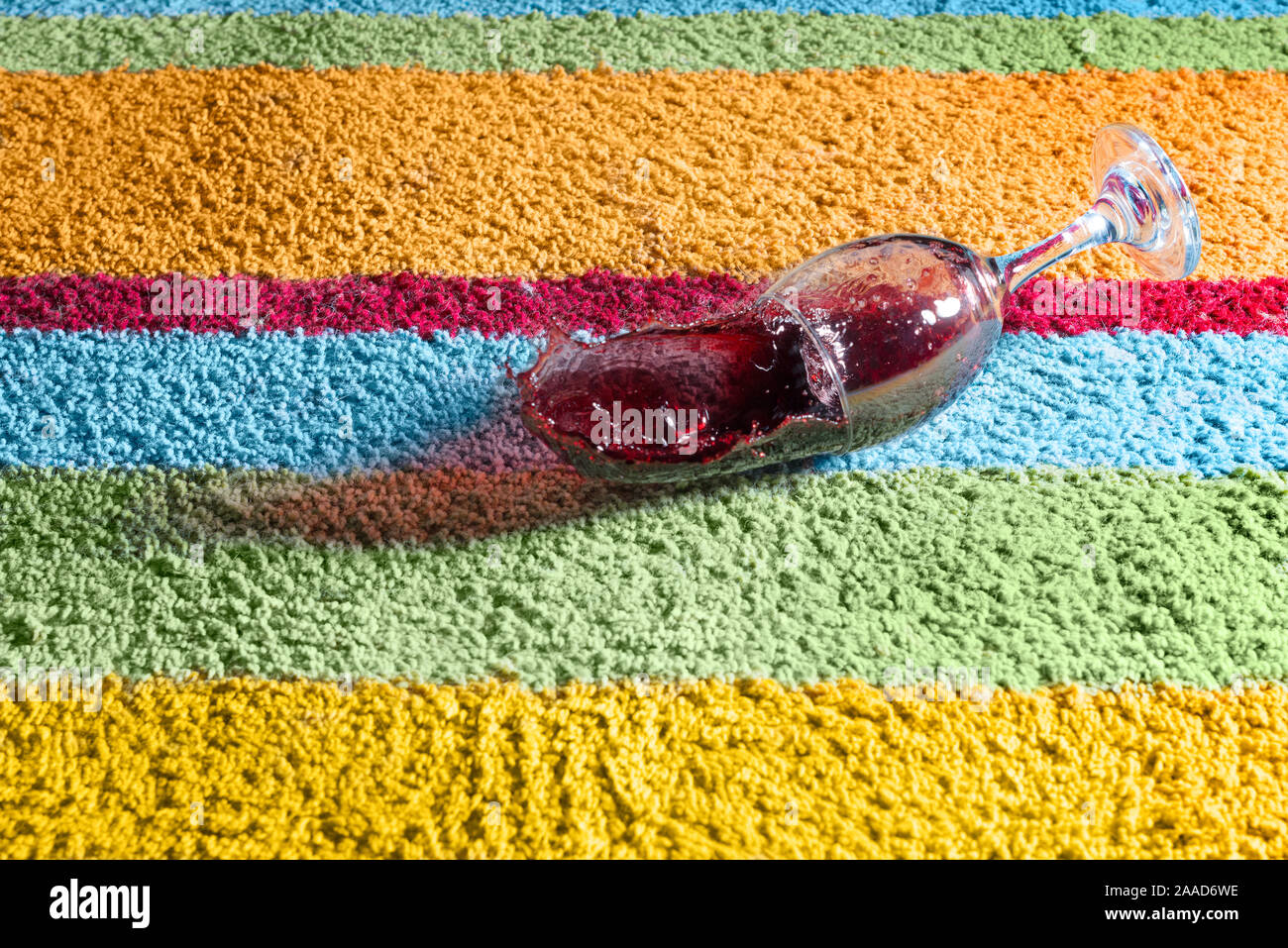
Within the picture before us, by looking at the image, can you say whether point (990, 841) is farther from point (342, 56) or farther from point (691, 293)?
point (342, 56)

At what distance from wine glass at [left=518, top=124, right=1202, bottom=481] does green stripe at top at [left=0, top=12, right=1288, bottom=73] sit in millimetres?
284

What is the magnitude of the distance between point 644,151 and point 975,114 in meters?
0.25

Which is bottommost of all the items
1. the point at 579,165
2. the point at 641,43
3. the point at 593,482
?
the point at 593,482

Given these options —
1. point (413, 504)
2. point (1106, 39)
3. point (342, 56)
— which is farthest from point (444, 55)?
point (1106, 39)

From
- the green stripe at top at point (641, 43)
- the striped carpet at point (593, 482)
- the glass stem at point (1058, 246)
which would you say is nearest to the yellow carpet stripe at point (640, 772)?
the striped carpet at point (593, 482)

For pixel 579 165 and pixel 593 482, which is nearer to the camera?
pixel 593 482

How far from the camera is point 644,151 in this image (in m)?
0.77

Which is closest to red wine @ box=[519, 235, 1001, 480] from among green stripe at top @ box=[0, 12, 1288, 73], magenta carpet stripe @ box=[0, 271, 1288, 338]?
magenta carpet stripe @ box=[0, 271, 1288, 338]

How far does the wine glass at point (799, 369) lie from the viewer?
567mm

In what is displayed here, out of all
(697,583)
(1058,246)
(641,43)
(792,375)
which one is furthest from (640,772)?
(641,43)

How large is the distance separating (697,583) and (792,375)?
13cm

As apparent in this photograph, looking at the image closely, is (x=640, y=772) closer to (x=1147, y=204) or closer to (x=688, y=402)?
(x=688, y=402)

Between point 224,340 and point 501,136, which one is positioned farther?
point 501,136

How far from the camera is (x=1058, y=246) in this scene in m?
0.63
